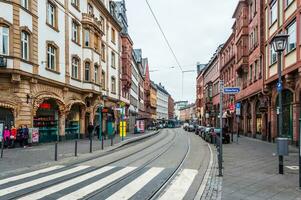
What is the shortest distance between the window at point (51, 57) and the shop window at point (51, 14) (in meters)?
1.76

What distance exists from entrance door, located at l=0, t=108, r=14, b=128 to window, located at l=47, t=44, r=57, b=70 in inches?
228

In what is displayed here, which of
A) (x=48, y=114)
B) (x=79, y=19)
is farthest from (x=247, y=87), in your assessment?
(x=48, y=114)

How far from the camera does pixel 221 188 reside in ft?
29.8

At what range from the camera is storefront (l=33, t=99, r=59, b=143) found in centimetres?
2660

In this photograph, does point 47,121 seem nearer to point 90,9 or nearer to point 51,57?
point 51,57

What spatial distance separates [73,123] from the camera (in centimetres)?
3341

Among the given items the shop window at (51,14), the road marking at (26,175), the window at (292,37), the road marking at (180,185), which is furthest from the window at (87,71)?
the road marking at (180,185)

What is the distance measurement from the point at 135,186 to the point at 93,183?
123 cm

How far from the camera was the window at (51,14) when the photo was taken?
27453mm

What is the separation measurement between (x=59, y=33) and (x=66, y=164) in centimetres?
1739

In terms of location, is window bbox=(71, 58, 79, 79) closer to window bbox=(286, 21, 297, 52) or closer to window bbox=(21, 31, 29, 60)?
window bbox=(21, 31, 29, 60)

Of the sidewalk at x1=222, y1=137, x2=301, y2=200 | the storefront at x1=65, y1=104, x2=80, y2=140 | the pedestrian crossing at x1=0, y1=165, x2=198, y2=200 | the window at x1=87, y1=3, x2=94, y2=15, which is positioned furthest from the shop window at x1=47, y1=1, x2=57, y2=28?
the sidewalk at x1=222, y1=137, x2=301, y2=200

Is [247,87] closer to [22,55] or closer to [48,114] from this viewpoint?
[48,114]

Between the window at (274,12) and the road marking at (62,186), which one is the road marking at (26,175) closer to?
the road marking at (62,186)
